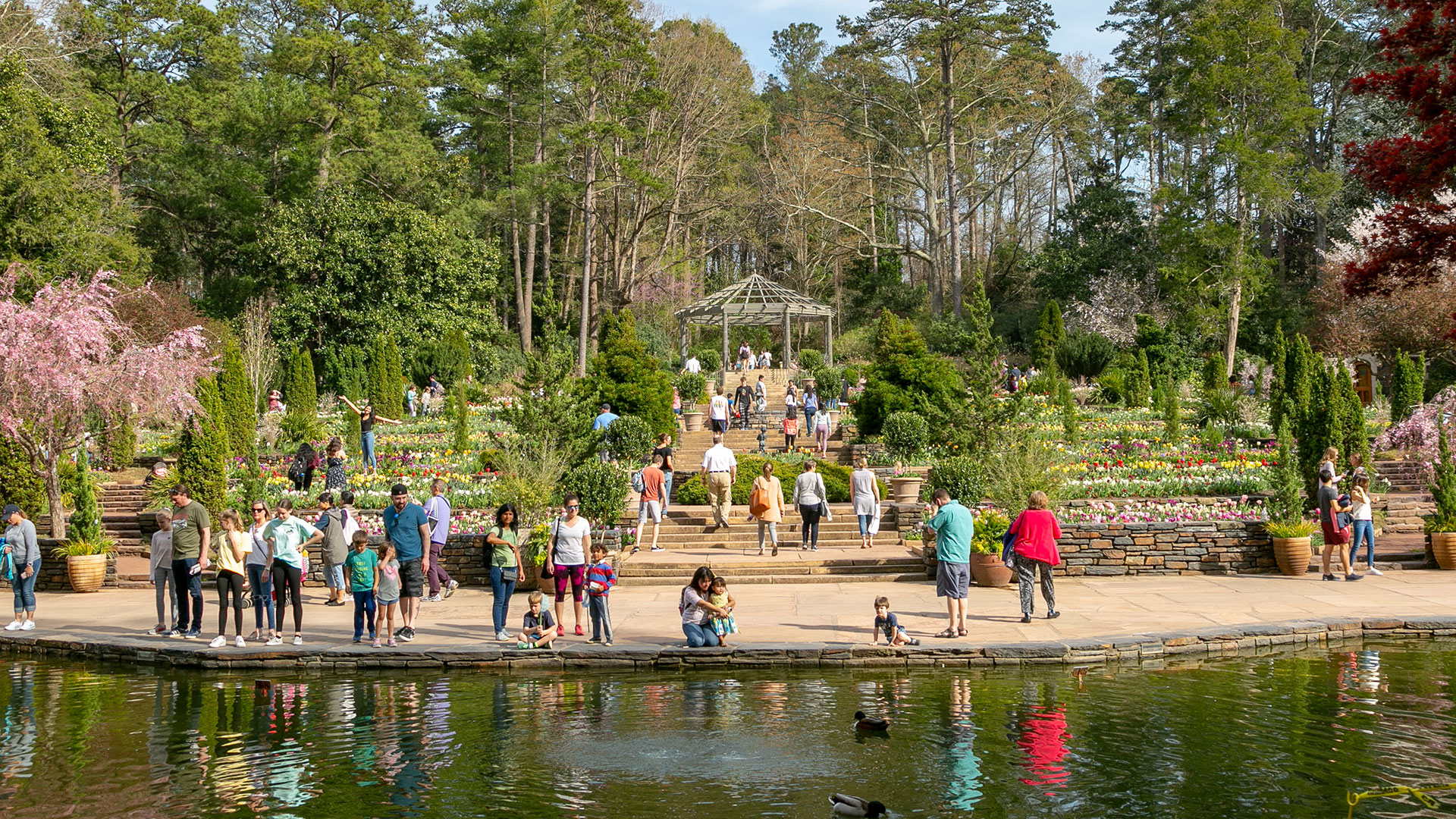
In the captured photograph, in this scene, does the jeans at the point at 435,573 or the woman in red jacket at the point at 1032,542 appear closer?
the woman in red jacket at the point at 1032,542

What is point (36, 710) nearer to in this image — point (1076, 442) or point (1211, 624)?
point (1211, 624)

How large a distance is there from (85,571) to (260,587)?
5514 mm

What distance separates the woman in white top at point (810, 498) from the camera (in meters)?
15.2

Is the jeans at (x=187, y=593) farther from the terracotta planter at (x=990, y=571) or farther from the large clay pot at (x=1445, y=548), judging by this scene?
the large clay pot at (x=1445, y=548)

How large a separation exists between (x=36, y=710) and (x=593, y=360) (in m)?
18.1

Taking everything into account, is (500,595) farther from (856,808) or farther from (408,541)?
(856,808)

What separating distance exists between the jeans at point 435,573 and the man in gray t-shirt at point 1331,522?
9933 millimetres

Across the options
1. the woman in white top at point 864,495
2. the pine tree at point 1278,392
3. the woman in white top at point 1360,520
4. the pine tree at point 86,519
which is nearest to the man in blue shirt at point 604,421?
the woman in white top at point 864,495

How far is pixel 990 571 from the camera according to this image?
1323 cm

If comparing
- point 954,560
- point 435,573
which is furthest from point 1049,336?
point 954,560

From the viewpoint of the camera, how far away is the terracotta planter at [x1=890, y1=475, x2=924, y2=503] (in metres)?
17.6

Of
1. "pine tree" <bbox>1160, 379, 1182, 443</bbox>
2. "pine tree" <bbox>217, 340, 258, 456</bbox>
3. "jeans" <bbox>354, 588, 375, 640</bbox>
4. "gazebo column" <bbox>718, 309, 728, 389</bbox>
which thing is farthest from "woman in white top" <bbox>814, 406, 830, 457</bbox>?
"jeans" <bbox>354, 588, 375, 640</bbox>

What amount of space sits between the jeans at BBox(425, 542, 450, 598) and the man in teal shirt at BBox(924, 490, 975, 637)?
216 inches

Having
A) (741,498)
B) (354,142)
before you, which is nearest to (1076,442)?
(741,498)
